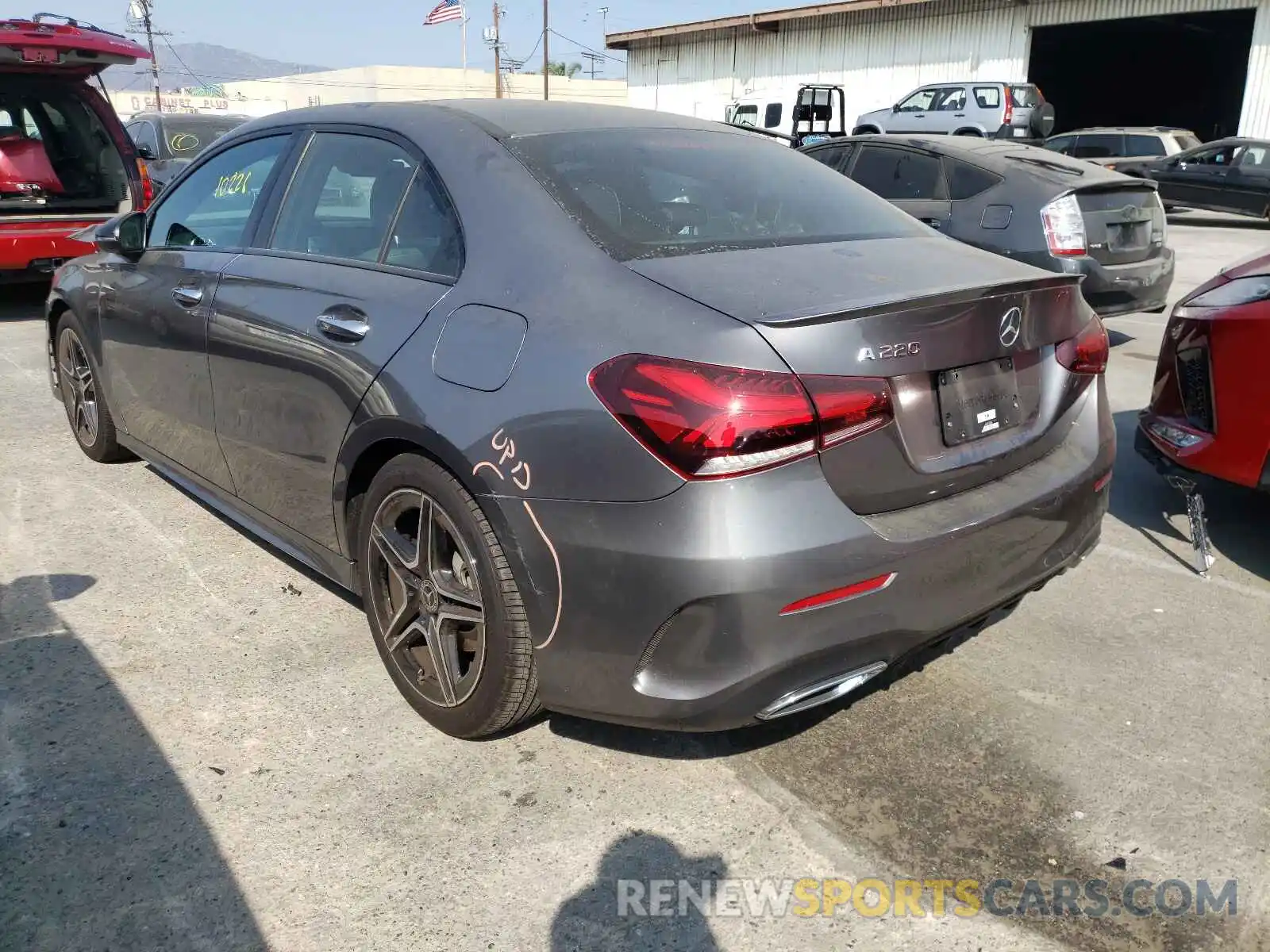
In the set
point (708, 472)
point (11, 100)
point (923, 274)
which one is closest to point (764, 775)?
point (708, 472)

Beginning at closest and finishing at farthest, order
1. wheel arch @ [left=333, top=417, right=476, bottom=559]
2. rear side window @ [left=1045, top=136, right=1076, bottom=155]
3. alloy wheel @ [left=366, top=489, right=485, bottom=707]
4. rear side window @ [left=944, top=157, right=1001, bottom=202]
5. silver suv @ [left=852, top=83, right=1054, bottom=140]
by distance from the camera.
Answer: wheel arch @ [left=333, top=417, right=476, bottom=559], alloy wheel @ [left=366, top=489, right=485, bottom=707], rear side window @ [left=944, top=157, right=1001, bottom=202], rear side window @ [left=1045, top=136, right=1076, bottom=155], silver suv @ [left=852, top=83, right=1054, bottom=140]

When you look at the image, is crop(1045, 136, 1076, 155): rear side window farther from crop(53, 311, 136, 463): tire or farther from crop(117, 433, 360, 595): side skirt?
crop(117, 433, 360, 595): side skirt

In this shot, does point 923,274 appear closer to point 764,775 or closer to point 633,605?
point 633,605

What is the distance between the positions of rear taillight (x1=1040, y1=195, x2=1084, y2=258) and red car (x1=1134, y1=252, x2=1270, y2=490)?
3.05 m

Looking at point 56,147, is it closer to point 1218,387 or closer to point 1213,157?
point 1218,387

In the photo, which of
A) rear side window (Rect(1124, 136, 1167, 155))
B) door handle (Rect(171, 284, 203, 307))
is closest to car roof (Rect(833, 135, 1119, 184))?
door handle (Rect(171, 284, 203, 307))

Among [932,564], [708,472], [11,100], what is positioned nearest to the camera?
[708,472]

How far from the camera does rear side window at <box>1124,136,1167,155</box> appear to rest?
21064 mm

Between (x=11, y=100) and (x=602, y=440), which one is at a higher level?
(x=11, y=100)

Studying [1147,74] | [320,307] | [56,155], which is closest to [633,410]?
[320,307]

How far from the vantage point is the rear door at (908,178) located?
7938mm

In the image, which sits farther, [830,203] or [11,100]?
[11,100]

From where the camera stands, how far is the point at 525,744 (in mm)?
2822

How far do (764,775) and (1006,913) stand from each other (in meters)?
0.67
